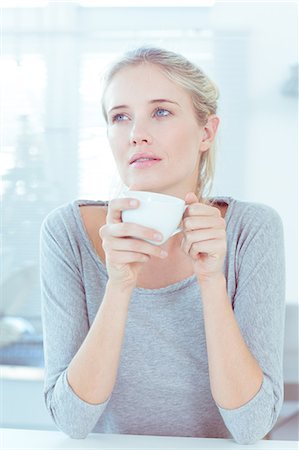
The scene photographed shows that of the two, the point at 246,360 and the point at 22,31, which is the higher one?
the point at 22,31

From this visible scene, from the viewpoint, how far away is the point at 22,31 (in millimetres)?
2139

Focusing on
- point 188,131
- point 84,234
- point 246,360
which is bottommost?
point 246,360

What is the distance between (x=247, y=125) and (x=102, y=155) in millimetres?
507

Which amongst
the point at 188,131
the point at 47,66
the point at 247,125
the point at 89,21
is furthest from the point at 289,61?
the point at 188,131

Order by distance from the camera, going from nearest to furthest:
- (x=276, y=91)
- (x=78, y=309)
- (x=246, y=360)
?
(x=246, y=360) < (x=78, y=309) < (x=276, y=91)

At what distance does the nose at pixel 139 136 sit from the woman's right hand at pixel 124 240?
22cm

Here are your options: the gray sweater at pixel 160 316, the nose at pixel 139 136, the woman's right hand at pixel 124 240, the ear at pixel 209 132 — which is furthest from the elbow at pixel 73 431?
the ear at pixel 209 132

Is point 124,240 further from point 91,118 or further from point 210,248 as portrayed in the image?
point 91,118

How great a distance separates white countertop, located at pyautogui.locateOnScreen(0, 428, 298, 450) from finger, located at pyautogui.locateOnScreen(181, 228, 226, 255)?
0.99ft

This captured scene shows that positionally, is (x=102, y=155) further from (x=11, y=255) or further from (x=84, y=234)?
(x=84, y=234)

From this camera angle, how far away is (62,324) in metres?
1.14

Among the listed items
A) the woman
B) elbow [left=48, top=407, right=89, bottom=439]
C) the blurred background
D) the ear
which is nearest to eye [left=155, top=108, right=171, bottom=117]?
the woman

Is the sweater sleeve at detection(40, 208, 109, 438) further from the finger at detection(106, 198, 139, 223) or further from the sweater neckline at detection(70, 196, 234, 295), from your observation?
the finger at detection(106, 198, 139, 223)

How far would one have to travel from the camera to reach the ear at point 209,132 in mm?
1303
